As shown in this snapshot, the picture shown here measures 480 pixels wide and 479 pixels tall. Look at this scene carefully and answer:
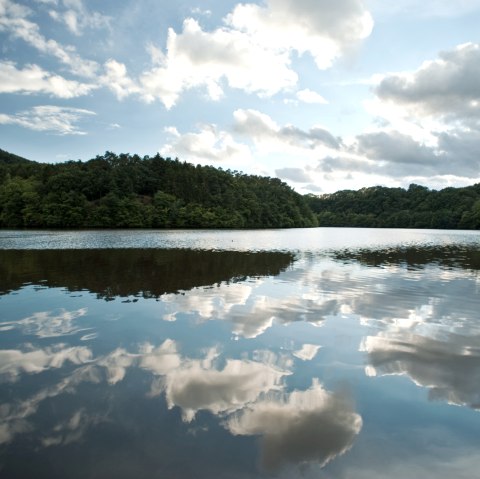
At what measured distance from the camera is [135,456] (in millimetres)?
5742

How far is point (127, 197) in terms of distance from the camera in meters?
128

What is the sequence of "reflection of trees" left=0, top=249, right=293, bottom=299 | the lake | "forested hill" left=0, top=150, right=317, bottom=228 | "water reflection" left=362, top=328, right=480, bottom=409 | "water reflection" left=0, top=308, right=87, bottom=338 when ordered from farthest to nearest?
"forested hill" left=0, top=150, right=317, bottom=228
"reflection of trees" left=0, top=249, right=293, bottom=299
"water reflection" left=0, top=308, right=87, bottom=338
"water reflection" left=362, top=328, right=480, bottom=409
the lake

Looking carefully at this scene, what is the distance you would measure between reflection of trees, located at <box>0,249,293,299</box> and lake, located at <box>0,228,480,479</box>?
2.24 metres

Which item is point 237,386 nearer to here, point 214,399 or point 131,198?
point 214,399

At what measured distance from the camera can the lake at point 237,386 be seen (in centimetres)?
575

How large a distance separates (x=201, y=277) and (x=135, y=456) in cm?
1831

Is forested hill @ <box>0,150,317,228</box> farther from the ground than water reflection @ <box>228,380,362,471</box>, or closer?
farther from the ground

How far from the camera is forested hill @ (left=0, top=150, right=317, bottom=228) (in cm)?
11925

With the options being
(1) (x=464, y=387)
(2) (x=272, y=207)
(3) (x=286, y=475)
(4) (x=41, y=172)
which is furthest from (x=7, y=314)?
(2) (x=272, y=207)

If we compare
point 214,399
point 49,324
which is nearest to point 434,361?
point 214,399

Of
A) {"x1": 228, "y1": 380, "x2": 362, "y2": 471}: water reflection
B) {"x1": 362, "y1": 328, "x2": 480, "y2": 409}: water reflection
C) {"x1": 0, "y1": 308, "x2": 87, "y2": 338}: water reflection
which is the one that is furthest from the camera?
{"x1": 0, "y1": 308, "x2": 87, "y2": 338}: water reflection

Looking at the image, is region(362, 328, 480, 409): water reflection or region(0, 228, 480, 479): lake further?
region(362, 328, 480, 409): water reflection

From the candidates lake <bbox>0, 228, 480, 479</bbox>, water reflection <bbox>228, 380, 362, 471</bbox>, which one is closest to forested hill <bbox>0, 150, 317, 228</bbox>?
lake <bbox>0, 228, 480, 479</bbox>

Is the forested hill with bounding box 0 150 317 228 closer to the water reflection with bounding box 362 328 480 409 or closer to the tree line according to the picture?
the tree line
